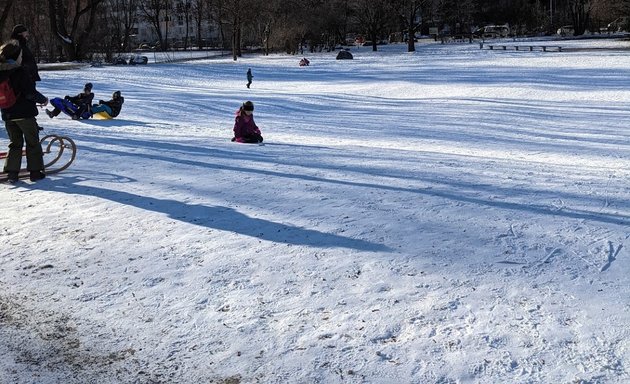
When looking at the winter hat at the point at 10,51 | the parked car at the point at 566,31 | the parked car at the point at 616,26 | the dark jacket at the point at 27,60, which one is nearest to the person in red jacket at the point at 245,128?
the dark jacket at the point at 27,60

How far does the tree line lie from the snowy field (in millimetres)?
37836

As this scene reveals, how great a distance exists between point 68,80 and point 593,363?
30525mm

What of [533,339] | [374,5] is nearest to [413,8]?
[374,5]

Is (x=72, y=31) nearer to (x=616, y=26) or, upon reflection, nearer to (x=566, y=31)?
(x=566, y=31)

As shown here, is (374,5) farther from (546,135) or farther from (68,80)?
(546,135)

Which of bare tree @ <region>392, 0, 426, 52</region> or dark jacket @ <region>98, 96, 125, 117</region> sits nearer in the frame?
dark jacket @ <region>98, 96, 125, 117</region>

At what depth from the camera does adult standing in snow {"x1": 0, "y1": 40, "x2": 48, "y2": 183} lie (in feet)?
22.9

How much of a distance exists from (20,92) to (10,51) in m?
0.46

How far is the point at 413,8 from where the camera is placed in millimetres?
66500

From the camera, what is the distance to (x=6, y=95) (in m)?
7.01

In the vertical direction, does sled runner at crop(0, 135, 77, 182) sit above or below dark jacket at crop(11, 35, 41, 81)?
below

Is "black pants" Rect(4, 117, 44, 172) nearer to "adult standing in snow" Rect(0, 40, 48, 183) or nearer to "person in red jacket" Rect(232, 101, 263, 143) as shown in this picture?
"adult standing in snow" Rect(0, 40, 48, 183)

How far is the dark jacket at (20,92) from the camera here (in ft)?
23.1

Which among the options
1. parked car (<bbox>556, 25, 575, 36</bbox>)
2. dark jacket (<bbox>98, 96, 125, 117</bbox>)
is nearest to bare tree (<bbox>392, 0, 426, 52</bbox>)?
parked car (<bbox>556, 25, 575, 36</bbox>)
